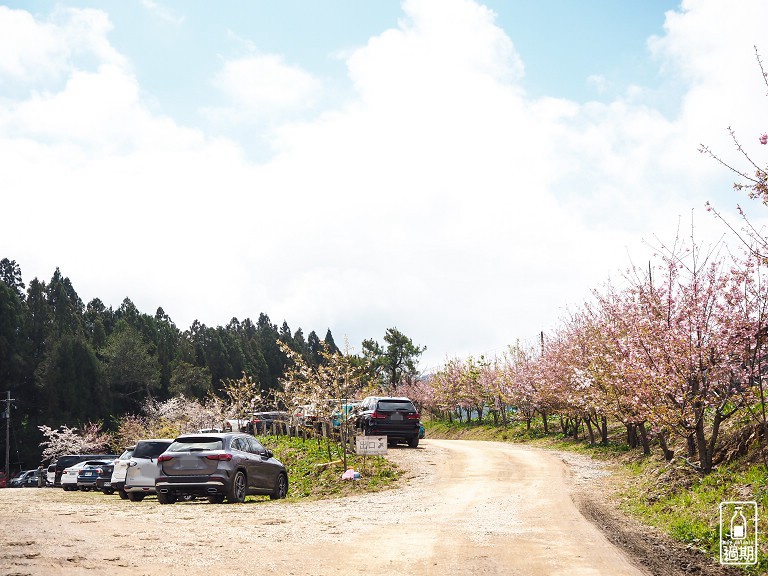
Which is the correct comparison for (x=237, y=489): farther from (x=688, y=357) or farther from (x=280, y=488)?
(x=688, y=357)

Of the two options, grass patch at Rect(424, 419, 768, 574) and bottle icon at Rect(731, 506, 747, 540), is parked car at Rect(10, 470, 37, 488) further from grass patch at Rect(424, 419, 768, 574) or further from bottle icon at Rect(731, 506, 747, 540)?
bottle icon at Rect(731, 506, 747, 540)

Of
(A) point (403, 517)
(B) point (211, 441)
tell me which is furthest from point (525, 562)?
(B) point (211, 441)

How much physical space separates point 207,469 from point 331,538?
6.38 metres

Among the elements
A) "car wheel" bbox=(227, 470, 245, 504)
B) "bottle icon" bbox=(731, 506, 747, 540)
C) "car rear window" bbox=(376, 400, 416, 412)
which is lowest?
"car wheel" bbox=(227, 470, 245, 504)

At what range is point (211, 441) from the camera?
1602cm

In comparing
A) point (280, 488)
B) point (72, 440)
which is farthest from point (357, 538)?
point (72, 440)

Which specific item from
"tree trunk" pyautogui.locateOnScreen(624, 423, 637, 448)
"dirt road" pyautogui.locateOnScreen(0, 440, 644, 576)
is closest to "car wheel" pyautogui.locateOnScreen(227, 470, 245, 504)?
"dirt road" pyautogui.locateOnScreen(0, 440, 644, 576)

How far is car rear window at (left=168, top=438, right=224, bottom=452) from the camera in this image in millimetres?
15867

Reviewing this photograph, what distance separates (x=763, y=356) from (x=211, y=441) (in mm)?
11648

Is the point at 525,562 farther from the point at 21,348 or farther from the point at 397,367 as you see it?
the point at 21,348

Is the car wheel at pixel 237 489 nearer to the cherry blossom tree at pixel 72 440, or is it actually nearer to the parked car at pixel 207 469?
the parked car at pixel 207 469

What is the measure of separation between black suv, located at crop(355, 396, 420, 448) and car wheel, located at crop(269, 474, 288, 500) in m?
9.12

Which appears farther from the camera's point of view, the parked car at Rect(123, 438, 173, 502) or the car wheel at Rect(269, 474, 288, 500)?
the parked car at Rect(123, 438, 173, 502)

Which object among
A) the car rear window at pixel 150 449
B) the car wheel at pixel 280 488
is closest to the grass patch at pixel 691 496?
the car wheel at pixel 280 488
